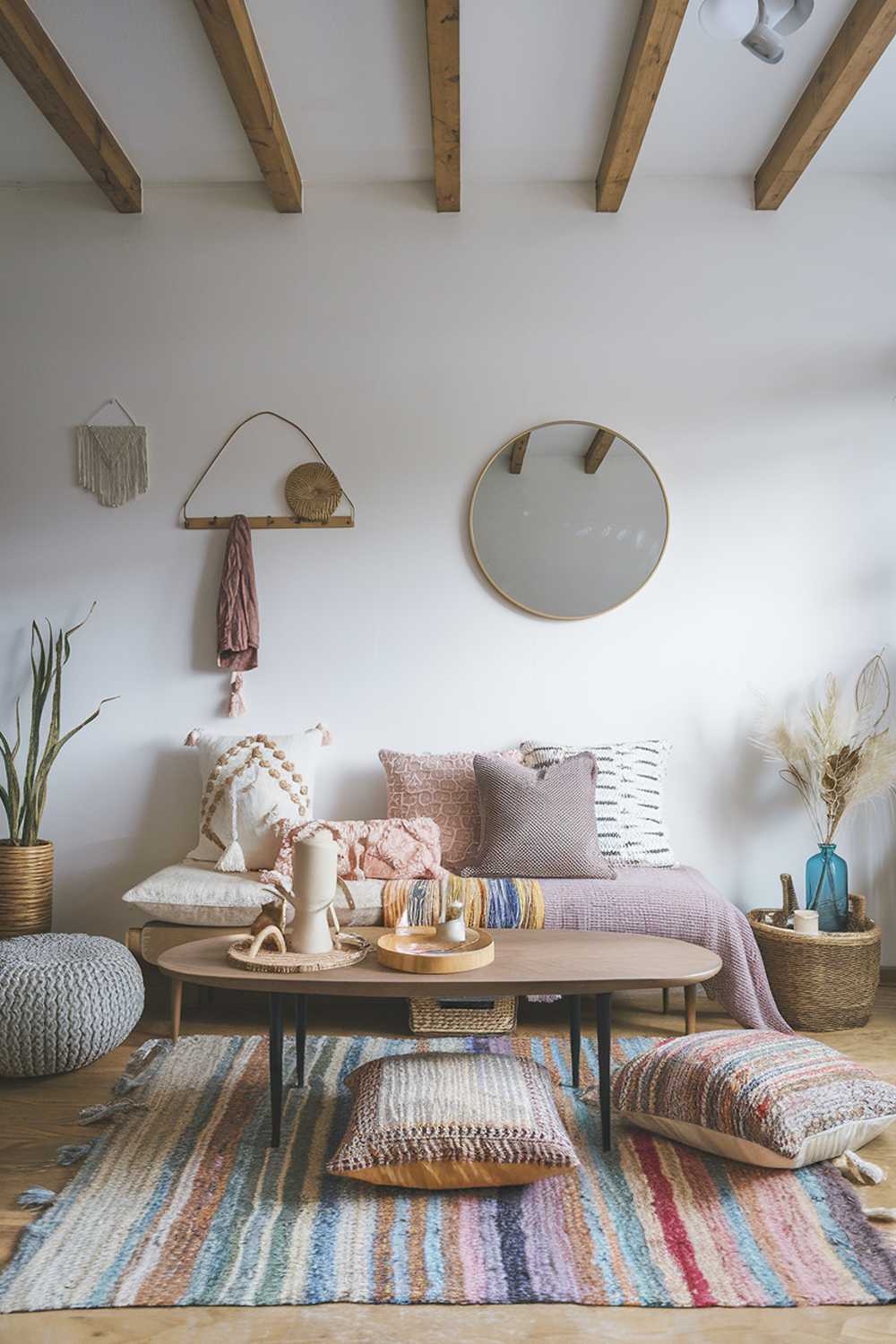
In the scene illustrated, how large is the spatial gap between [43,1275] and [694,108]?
387cm

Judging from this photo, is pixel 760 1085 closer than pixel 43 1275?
No

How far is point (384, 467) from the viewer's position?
419 cm

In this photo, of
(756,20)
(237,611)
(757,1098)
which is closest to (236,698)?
(237,611)

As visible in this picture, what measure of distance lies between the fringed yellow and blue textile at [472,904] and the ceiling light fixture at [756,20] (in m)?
2.37

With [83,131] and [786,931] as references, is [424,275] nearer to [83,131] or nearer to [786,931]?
[83,131]

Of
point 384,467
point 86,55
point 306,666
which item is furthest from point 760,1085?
point 86,55

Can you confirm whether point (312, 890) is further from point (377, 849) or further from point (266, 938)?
point (377, 849)

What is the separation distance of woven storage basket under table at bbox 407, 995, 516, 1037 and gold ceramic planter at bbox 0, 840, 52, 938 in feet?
4.73

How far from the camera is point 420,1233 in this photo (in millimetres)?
2111

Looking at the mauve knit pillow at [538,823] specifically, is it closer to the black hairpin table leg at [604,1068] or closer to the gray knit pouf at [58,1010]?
the black hairpin table leg at [604,1068]

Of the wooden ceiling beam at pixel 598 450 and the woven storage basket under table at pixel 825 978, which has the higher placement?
the wooden ceiling beam at pixel 598 450

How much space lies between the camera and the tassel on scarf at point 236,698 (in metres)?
4.14

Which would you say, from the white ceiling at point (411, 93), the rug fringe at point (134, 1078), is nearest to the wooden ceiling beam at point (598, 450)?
the white ceiling at point (411, 93)

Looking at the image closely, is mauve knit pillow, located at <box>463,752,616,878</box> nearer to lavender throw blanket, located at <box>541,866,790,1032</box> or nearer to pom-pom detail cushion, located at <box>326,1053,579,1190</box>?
lavender throw blanket, located at <box>541,866,790,1032</box>
